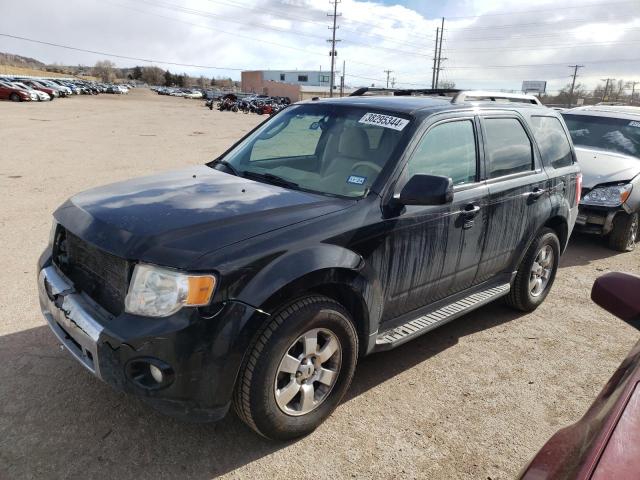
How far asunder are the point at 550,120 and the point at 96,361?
4361 millimetres

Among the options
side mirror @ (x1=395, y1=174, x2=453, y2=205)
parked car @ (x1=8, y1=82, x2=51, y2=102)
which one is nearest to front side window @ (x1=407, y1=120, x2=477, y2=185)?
side mirror @ (x1=395, y1=174, x2=453, y2=205)

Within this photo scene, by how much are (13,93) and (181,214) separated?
150 feet

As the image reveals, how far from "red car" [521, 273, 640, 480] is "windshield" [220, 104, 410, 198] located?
1786 millimetres

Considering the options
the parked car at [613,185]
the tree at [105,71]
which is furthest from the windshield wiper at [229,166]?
the tree at [105,71]

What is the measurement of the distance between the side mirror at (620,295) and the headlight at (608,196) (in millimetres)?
5278

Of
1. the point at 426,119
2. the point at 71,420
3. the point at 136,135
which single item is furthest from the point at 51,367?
the point at 136,135

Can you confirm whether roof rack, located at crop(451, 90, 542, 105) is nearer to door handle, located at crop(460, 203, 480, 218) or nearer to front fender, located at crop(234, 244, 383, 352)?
door handle, located at crop(460, 203, 480, 218)

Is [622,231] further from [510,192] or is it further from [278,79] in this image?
[278,79]

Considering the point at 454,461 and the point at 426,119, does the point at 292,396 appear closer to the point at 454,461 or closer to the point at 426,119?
the point at 454,461

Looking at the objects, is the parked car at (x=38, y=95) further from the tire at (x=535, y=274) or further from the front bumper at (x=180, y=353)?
the front bumper at (x=180, y=353)

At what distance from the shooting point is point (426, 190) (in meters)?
2.93

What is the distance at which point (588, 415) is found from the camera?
1.69 m

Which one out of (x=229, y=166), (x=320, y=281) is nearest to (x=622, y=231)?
(x=229, y=166)

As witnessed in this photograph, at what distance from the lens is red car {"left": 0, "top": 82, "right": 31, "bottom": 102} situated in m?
39.8
